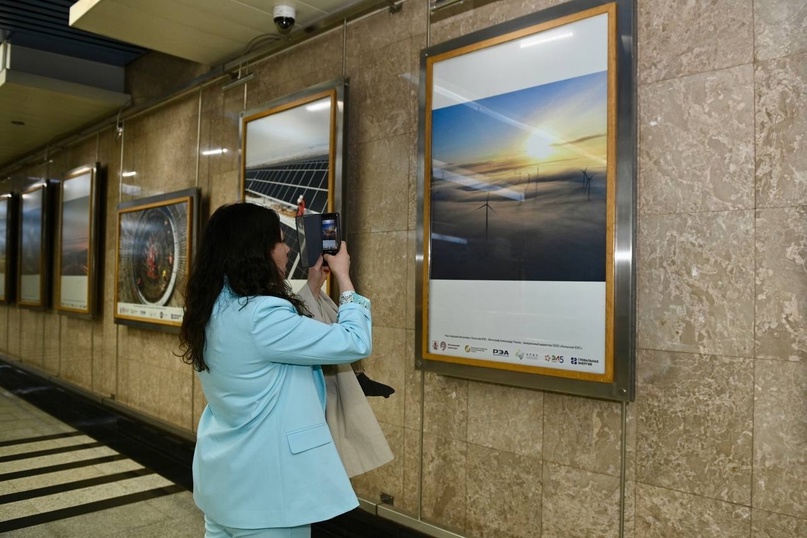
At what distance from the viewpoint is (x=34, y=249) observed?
340 inches

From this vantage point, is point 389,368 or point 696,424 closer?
point 696,424

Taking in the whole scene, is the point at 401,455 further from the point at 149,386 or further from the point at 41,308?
the point at 41,308

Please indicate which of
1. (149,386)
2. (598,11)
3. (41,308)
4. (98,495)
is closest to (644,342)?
(598,11)

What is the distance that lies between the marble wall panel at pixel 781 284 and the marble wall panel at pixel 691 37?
609 mm

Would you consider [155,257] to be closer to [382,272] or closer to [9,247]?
[382,272]

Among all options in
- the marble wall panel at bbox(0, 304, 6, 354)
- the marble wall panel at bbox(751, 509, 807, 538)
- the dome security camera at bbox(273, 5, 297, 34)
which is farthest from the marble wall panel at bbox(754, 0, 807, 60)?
the marble wall panel at bbox(0, 304, 6, 354)

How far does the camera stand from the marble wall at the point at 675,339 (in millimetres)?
2068

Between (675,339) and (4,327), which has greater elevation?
(675,339)

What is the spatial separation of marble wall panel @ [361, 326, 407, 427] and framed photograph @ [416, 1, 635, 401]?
9.7 inches

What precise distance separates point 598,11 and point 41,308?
27.8ft

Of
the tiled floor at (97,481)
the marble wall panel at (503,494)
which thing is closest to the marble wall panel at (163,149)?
the tiled floor at (97,481)

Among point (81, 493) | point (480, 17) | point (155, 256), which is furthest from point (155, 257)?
point (480, 17)

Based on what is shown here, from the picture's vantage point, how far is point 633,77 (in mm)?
2426

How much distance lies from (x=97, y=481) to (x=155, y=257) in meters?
2.07
